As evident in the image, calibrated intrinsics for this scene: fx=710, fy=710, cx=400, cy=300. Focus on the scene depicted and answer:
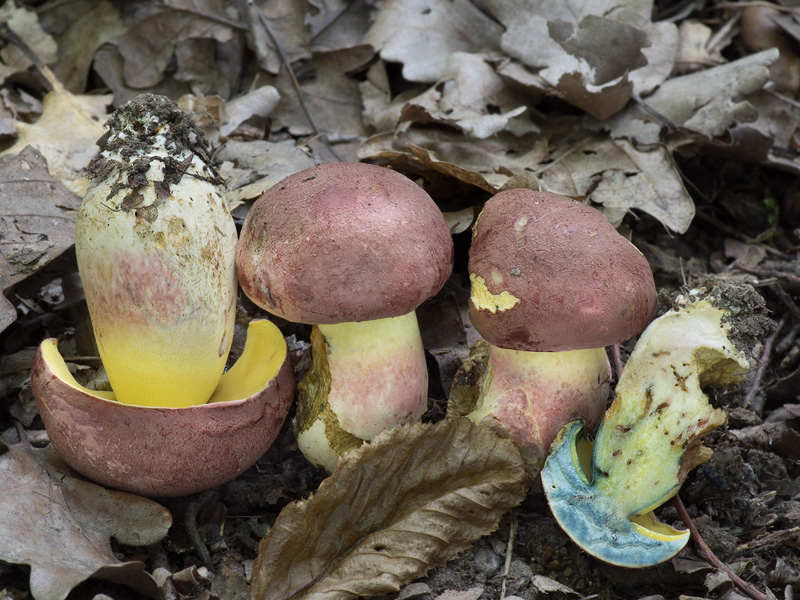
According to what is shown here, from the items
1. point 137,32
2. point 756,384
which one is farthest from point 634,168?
point 137,32

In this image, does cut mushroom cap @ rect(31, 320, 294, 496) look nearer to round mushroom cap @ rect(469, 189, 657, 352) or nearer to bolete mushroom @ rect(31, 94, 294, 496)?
bolete mushroom @ rect(31, 94, 294, 496)

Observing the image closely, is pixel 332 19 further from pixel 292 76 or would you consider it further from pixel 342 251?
pixel 342 251

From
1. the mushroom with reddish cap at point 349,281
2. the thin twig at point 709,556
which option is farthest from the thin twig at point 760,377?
the mushroom with reddish cap at point 349,281

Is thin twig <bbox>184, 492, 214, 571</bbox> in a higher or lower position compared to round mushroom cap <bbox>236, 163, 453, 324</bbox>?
lower

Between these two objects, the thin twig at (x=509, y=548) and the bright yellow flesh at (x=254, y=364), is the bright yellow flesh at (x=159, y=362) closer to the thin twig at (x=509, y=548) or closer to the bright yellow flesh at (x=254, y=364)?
the bright yellow flesh at (x=254, y=364)

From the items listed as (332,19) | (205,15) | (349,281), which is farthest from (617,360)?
(205,15)

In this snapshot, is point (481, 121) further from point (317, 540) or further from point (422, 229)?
point (317, 540)

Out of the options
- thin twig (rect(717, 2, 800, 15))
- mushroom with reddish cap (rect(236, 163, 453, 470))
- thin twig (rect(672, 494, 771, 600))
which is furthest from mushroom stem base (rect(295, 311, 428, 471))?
thin twig (rect(717, 2, 800, 15))
